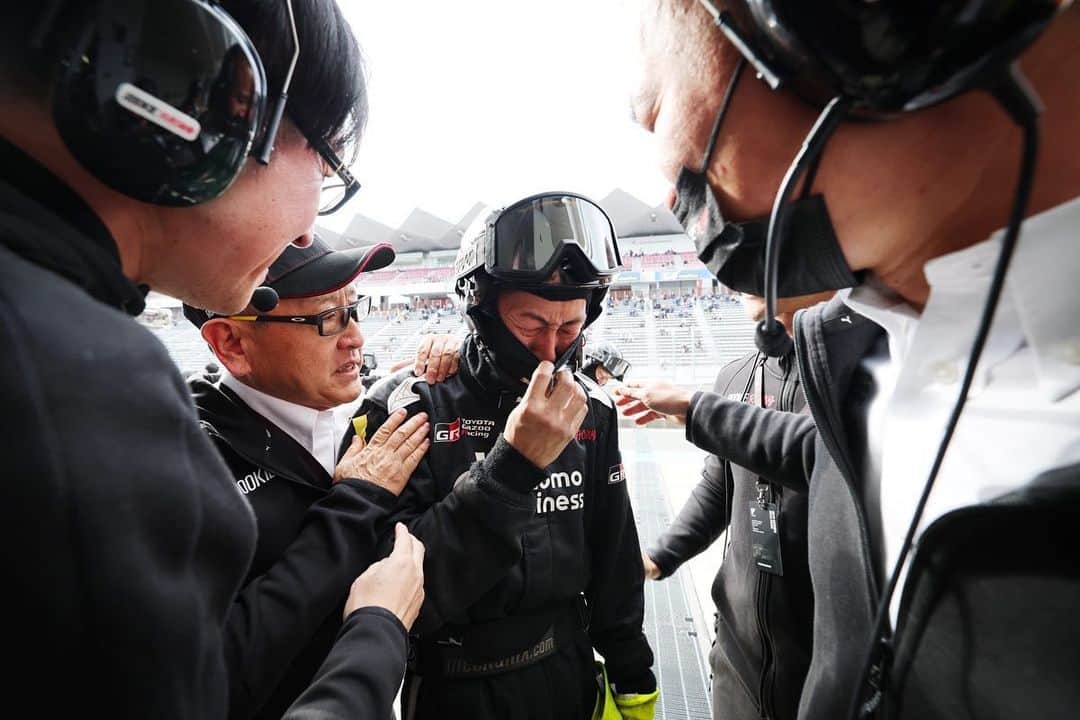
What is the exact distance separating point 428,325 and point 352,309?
75.8ft

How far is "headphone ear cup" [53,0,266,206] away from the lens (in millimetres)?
501

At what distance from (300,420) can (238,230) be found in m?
0.93

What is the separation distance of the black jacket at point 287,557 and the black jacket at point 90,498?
636 millimetres

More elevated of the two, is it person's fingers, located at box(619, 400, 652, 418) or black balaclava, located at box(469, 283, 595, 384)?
black balaclava, located at box(469, 283, 595, 384)

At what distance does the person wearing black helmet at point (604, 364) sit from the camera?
2.48 m

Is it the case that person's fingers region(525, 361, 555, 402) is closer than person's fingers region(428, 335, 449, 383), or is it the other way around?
person's fingers region(525, 361, 555, 402)

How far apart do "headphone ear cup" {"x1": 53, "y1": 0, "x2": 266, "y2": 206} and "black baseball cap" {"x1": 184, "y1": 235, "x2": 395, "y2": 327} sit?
0.89 m

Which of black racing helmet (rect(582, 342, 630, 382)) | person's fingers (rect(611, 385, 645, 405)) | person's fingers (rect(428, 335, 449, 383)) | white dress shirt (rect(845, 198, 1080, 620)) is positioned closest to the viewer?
white dress shirt (rect(845, 198, 1080, 620))

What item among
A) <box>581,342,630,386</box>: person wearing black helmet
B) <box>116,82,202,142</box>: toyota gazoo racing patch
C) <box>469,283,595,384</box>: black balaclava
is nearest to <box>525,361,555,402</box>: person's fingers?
<box>469,283,595,384</box>: black balaclava

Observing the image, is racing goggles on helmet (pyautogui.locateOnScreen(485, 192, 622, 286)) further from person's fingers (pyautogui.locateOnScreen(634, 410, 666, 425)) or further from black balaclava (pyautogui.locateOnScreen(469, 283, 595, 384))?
person's fingers (pyautogui.locateOnScreen(634, 410, 666, 425))

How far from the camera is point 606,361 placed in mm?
2523

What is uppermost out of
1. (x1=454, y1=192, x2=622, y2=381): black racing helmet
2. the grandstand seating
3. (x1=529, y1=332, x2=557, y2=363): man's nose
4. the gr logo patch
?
the grandstand seating

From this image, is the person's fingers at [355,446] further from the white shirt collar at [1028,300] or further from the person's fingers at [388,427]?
the white shirt collar at [1028,300]

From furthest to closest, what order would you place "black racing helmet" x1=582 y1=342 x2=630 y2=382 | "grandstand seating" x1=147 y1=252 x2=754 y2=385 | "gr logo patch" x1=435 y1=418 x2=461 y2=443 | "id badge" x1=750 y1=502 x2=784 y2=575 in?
1. "grandstand seating" x1=147 y1=252 x2=754 y2=385
2. "black racing helmet" x1=582 y1=342 x2=630 y2=382
3. "id badge" x1=750 y1=502 x2=784 y2=575
4. "gr logo patch" x1=435 y1=418 x2=461 y2=443
